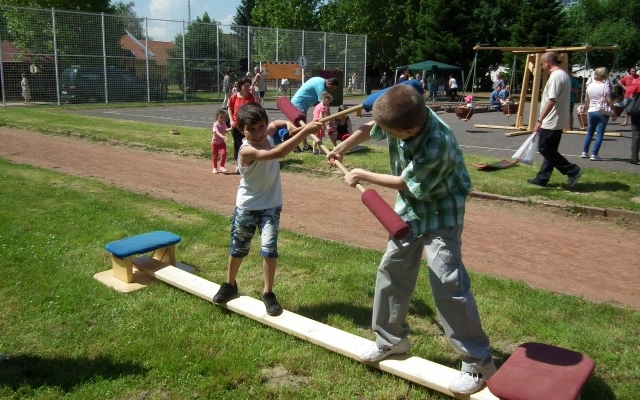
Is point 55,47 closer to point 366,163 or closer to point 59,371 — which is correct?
point 366,163

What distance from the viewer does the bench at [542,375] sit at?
112 inches

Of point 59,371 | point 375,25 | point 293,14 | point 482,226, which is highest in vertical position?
point 293,14

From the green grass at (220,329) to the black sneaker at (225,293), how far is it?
0.37ft

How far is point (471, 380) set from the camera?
10.7ft

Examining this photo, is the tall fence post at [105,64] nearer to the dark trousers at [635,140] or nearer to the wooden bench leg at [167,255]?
the dark trousers at [635,140]

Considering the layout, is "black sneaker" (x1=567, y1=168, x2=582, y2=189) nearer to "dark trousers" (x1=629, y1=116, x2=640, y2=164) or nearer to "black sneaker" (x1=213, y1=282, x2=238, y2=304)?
"dark trousers" (x1=629, y1=116, x2=640, y2=164)

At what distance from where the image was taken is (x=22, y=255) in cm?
577

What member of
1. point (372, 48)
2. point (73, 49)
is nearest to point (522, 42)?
point (372, 48)

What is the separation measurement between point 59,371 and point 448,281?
2.58m

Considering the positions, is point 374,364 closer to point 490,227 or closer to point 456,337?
point 456,337

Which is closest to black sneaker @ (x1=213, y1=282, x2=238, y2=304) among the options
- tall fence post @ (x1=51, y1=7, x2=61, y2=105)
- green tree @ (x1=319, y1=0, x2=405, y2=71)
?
tall fence post @ (x1=51, y1=7, x2=61, y2=105)

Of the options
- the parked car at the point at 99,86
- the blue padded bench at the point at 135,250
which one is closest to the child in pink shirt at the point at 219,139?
the blue padded bench at the point at 135,250

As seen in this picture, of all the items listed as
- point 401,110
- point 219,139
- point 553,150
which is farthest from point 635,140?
point 401,110

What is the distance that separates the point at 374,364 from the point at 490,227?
4440mm
